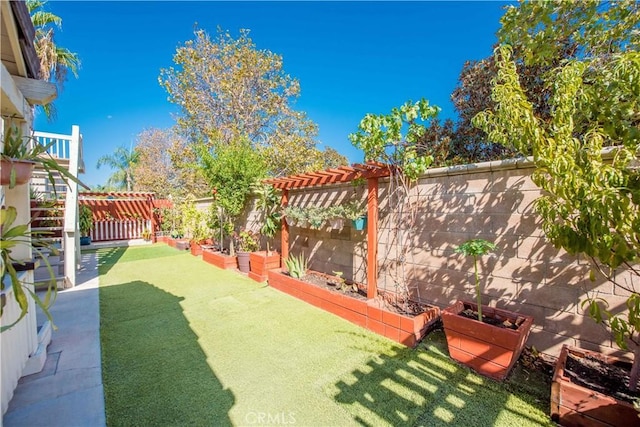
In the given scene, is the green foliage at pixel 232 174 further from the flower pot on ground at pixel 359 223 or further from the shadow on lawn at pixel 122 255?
the flower pot on ground at pixel 359 223

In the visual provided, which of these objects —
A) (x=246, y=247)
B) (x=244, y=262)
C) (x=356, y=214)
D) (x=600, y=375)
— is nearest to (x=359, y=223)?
(x=356, y=214)

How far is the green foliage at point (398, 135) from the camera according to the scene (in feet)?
11.0

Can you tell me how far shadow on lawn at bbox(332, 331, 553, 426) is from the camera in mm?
2176

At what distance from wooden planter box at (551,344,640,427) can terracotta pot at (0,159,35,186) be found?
3965 millimetres

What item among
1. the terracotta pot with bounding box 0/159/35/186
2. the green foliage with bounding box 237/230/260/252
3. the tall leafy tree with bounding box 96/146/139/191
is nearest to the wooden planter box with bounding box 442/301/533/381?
the terracotta pot with bounding box 0/159/35/186

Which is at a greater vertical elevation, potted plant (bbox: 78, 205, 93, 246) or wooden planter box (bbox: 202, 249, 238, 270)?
potted plant (bbox: 78, 205, 93, 246)

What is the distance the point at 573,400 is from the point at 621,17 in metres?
4.38

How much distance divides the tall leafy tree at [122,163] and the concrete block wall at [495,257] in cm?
2311

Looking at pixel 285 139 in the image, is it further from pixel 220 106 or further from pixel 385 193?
pixel 385 193

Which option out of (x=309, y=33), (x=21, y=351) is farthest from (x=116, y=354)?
(x=309, y=33)

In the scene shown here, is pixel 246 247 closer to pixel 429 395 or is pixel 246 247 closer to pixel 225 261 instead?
pixel 225 261

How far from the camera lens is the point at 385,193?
4328mm

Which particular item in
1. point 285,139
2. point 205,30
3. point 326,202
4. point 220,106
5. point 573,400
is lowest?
point 573,400

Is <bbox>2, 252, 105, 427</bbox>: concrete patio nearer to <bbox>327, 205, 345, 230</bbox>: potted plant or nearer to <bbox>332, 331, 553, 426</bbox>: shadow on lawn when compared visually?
<bbox>332, 331, 553, 426</bbox>: shadow on lawn
